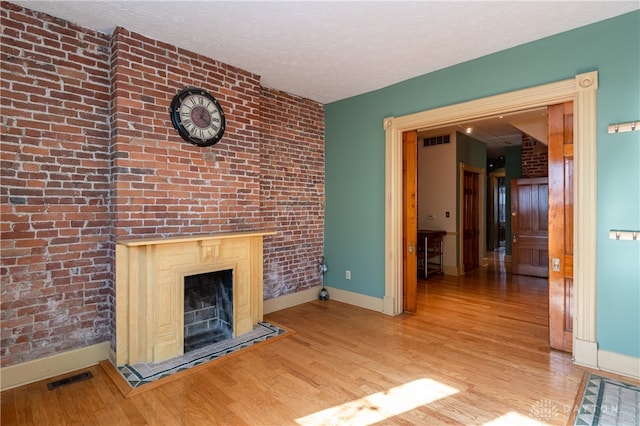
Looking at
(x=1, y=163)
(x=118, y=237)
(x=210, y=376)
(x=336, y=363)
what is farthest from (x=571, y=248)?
(x=1, y=163)

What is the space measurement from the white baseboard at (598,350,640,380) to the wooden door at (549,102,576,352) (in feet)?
0.94

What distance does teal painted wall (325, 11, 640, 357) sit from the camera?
2574 mm

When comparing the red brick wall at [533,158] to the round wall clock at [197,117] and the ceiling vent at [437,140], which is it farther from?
the round wall clock at [197,117]

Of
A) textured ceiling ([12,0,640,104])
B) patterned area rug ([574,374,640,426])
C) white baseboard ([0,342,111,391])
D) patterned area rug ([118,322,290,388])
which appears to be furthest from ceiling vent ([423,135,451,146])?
white baseboard ([0,342,111,391])

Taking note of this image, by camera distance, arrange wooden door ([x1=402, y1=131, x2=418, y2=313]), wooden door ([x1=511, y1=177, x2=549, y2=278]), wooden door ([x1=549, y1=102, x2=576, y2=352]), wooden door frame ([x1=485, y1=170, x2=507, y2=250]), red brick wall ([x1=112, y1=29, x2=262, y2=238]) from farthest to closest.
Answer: wooden door frame ([x1=485, y1=170, x2=507, y2=250]) → wooden door ([x1=511, y1=177, x2=549, y2=278]) → wooden door ([x1=402, y1=131, x2=418, y2=313]) → wooden door ([x1=549, y1=102, x2=576, y2=352]) → red brick wall ([x1=112, y1=29, x2=262, y2=238])

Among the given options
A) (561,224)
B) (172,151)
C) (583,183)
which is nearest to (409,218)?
(561,224)

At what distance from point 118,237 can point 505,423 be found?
3190mm

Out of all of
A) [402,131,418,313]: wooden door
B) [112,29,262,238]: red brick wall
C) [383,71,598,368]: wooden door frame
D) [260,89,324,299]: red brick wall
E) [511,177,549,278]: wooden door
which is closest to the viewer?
[383,71,598,368]: wooden door frame

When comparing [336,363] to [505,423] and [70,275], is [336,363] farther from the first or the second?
[70,275]

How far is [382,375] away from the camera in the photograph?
2641mm

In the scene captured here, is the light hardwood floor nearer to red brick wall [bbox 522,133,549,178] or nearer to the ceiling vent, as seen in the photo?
the ceiling vent

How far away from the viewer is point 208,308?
11.4ft

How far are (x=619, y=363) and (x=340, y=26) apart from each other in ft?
11.9

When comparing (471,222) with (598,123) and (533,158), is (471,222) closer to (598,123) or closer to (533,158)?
(533,158)
